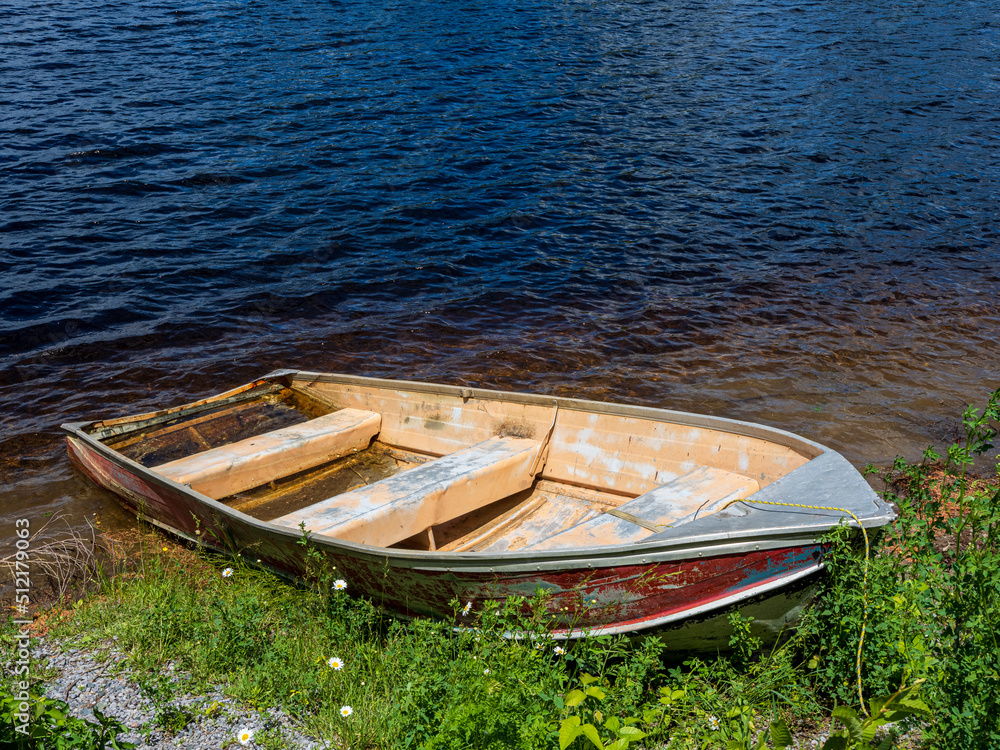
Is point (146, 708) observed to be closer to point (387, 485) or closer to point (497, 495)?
point (387, 485)

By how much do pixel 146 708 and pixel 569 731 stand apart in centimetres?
238

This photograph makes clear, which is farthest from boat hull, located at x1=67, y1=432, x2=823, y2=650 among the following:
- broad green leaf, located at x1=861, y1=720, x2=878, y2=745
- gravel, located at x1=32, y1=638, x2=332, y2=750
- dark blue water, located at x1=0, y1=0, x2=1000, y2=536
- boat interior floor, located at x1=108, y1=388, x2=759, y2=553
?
Answer: dark blue water, located at x1=0, y1=0, x2=1000, y2=536

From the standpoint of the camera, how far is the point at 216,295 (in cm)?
1060

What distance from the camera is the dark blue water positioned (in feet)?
28.9

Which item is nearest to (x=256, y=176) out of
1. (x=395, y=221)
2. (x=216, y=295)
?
(x=395, y=221)

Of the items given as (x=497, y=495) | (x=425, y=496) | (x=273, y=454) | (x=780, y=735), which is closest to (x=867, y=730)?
(x=780, y=735)

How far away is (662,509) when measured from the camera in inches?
185

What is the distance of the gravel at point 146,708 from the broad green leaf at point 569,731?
4.72 ft

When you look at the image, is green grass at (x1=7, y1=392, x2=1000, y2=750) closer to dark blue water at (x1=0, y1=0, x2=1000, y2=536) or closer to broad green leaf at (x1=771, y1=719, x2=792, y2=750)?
broad green leaf at (x1=771, y1=719, x2=792, y2=750)

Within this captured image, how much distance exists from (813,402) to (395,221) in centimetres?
780

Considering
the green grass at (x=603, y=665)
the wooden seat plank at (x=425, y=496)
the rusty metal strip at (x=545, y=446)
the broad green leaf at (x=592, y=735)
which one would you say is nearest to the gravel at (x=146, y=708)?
the green grass at (x=603, y=665)

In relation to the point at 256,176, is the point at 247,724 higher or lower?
lower

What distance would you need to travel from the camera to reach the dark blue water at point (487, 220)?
8820 millimetres

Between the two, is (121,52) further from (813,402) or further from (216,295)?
(813,402)
